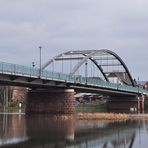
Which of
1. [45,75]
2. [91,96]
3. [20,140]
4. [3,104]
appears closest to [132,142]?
[20,140]

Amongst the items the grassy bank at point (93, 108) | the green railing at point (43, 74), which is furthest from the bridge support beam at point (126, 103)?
the green railing at point (43, 74)

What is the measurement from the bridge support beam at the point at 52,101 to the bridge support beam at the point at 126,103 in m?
46.1

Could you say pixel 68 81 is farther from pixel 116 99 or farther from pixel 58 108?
pixel 116 99

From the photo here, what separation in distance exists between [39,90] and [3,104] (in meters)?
70.0

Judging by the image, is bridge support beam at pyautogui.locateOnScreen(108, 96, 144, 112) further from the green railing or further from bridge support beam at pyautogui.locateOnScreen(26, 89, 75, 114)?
bridge support beam at pyautogui.locateOnScreen(26, 89, 75, 114)

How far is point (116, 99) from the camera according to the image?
132 metres

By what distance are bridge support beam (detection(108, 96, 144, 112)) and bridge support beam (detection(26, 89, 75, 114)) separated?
151 ft

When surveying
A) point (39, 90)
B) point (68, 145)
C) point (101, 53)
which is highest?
point (101, 53)

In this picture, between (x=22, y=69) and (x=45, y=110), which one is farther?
(x=45, y=110)

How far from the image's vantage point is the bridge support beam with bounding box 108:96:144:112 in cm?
12775

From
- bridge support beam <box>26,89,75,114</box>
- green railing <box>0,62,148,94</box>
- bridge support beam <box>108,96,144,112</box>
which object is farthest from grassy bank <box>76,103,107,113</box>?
bridge support beam <box>26,89,75,114</box>

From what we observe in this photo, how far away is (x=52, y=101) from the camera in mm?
82125

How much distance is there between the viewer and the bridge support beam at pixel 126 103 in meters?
128

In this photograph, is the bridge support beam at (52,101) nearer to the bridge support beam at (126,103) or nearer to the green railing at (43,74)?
the green railing at (43,74)
